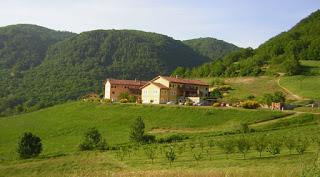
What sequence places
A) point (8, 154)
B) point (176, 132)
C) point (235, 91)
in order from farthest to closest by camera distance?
point (235, 91), point (176, 132), point (8, 154)

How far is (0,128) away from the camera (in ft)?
302

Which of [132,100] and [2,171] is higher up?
[132,100]

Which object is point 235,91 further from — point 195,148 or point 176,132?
point 195,148

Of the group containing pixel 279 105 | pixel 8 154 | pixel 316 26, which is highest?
pixel 316 26

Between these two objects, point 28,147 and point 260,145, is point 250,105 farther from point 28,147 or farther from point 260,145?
point 260,145

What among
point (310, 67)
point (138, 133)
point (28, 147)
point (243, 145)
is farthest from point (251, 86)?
point (243, 145)

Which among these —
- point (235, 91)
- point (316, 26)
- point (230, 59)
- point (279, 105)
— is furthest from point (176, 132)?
point (316, 26)

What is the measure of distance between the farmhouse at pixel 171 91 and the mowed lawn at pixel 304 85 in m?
20.9

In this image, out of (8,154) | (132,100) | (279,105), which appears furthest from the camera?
(132,100)

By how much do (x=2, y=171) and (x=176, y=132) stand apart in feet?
97.3

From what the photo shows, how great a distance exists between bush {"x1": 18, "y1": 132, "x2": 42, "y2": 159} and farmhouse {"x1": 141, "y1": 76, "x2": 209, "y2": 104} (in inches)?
1814

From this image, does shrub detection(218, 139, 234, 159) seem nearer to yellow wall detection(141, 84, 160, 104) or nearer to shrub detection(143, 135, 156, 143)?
shrub detection(143, 135, 156, 143)

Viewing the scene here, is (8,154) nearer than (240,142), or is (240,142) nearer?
(240,142)

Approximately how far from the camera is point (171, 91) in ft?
353
